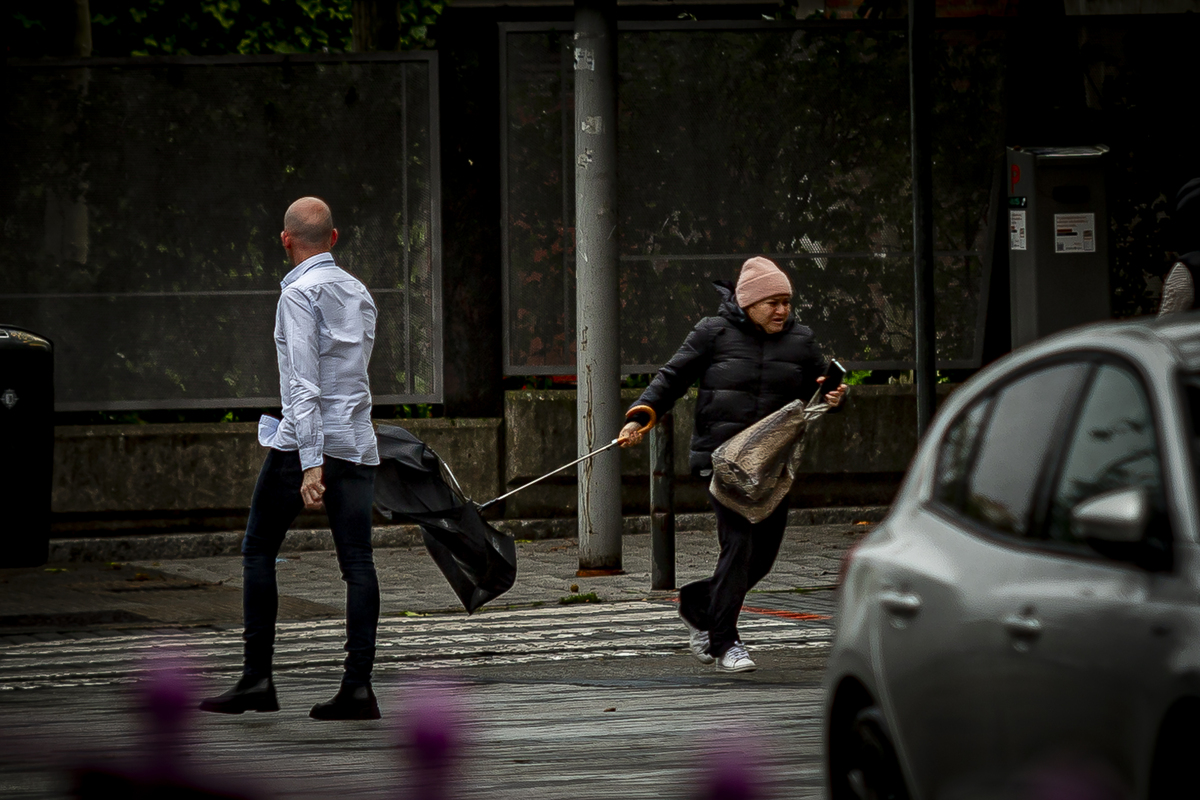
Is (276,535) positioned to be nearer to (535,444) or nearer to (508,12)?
(535,444)

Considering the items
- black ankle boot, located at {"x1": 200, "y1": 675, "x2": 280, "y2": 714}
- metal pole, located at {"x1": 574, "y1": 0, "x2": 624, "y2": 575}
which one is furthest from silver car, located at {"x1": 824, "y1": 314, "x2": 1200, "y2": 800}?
metal pole, located at {"x1": 574, "y1": 0, "x2": 624, "y2": 575}

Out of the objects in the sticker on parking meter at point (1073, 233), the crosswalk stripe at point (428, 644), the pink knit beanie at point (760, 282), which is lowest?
the crosswalk stripe at point (428, 644)

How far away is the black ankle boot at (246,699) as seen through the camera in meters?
7.11

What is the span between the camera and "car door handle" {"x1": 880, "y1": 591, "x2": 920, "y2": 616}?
4.12 metres

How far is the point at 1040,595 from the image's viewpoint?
12.1 feet

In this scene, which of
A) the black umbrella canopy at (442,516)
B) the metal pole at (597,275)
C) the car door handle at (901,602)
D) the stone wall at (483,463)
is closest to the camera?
the car door handle at (901,602)

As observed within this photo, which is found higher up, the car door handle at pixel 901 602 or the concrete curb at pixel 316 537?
the car door handle at pixel 901 602

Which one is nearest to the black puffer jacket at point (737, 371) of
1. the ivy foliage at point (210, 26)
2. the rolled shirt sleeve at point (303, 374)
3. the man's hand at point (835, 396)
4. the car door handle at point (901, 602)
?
the man's hand at point (835, 396)

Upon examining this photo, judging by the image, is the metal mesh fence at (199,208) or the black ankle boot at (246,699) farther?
the metal mesh fence at (199,208)

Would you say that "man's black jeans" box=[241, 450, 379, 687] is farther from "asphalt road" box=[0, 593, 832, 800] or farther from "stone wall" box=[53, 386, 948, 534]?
"stone wall" box=[53, 386, 948, 534]

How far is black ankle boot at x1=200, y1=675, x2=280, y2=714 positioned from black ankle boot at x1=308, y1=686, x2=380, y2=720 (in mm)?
214

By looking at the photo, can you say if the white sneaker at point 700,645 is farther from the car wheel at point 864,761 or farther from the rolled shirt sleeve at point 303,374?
the car wheel at point 864,761

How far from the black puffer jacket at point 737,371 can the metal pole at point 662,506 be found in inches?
89.2

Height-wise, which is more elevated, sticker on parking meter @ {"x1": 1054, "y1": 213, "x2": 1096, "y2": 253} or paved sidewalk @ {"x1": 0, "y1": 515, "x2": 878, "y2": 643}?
sticker on parking meter @ {"x1": 1054, "y1": 213, "x2": 1096, "y2": 253}
